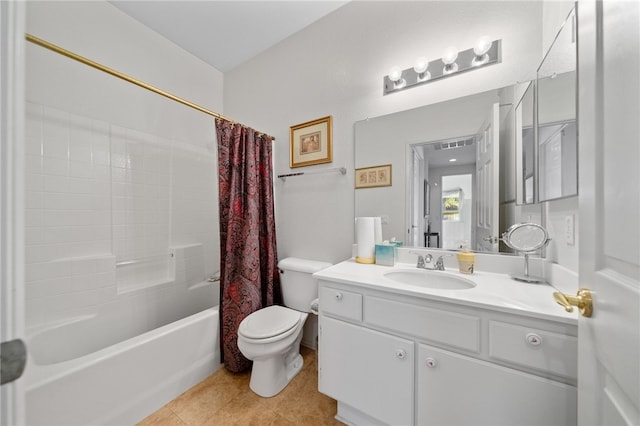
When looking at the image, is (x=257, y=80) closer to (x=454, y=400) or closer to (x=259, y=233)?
(x=259, y=233)

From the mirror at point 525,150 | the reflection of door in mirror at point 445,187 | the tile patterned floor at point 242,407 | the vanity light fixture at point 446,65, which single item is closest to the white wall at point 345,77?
the vanity light fixture at point 446,65

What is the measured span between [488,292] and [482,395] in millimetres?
369

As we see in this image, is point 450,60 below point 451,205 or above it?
above

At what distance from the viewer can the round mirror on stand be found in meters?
0.99

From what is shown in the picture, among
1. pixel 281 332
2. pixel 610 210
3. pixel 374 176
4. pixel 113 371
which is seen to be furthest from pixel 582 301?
pixel 113 371

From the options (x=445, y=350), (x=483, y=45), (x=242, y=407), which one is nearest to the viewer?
(x=445, y=350)

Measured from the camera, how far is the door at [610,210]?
0.37 meters

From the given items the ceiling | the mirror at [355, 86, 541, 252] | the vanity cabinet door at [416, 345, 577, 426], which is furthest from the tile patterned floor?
the ceiling

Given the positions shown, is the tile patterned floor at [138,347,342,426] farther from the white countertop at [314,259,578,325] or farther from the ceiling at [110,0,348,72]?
the ceiling at [110,0,348,72]

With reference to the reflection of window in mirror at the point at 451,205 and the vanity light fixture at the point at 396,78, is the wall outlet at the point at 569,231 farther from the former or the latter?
the vanity light fixture at the point at 396,78

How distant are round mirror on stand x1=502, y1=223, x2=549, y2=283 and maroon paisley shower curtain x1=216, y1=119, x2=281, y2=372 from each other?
1529mm

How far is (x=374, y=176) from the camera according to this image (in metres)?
1.55

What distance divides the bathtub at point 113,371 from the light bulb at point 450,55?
2.20 metres

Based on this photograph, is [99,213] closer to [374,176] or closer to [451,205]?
[374,176]
